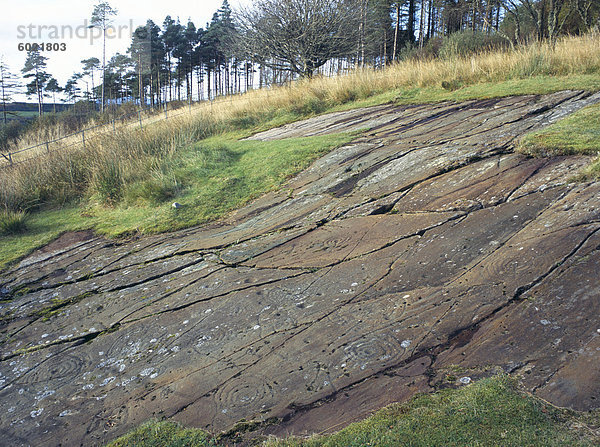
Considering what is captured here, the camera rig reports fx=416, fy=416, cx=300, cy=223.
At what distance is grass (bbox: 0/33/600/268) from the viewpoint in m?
7.20

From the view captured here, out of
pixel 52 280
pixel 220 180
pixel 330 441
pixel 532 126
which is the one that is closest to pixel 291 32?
pixel 220 180

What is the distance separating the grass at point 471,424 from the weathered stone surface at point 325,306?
139mm

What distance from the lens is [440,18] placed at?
127ft

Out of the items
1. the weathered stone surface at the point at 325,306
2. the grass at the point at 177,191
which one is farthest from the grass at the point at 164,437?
the grass at the point at 177,191

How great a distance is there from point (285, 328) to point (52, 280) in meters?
3.65

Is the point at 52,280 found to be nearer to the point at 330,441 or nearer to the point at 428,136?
the point at 330,441

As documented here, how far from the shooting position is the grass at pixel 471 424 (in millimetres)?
2072

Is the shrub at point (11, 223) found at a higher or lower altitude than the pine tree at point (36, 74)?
lower

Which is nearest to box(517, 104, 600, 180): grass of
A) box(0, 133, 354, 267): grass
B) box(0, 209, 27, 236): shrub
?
box(0, 133, 354, 267): grass

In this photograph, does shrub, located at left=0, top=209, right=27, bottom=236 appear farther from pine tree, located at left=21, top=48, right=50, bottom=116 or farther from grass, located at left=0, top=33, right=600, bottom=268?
pine tree, located at left=21, top=48, right=50, bottom=116

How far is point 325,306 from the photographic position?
3699 mm

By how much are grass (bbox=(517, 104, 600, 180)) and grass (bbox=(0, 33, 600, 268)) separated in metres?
2.20

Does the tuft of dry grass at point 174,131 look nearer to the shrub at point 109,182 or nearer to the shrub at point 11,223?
the shrub at point 109,182

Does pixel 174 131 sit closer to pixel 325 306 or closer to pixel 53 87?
pixel 325 306
